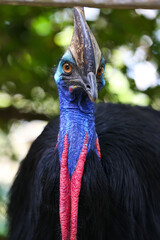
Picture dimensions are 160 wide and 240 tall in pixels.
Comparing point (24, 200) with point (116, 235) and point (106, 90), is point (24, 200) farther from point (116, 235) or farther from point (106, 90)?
point (106, 90)

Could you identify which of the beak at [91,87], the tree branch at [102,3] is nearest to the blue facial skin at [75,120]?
the beak at [91,87]

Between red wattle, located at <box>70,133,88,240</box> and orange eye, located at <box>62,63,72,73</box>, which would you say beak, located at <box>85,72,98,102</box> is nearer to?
orange eye, located at <box>62,63,72,73</box>

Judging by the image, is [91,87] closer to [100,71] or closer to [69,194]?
[100,71]

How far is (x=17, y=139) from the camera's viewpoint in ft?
12.4

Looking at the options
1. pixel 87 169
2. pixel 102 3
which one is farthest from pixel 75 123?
pixel 102 3

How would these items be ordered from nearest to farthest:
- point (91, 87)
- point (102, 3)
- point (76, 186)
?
point (102, 3)
point (91, 87)
point (76, 186)

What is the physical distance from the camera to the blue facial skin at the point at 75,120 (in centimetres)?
186

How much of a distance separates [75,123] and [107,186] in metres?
0.28

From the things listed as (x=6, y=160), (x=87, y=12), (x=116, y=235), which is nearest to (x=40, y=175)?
(x=116, y=235)

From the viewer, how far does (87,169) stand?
1.84 meters

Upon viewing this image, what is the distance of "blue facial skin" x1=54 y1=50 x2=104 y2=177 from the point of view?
1.86 meters

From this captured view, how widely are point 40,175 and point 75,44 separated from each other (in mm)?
603

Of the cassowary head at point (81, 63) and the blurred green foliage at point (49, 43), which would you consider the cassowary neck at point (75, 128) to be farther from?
the blurred green foliage at point (49, 43)

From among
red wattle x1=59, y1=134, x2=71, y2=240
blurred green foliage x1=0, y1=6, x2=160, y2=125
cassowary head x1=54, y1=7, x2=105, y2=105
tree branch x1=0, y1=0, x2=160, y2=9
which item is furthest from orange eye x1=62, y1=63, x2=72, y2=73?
blurred green foliage x1=0, y1=6, x2=160, y2=125
